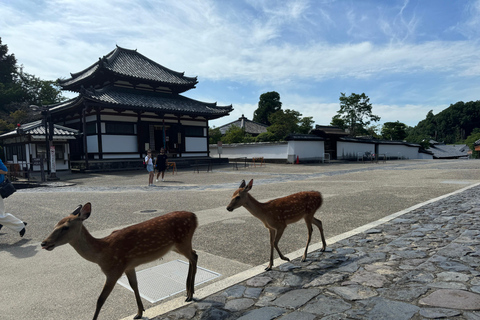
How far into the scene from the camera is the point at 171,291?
3.43m

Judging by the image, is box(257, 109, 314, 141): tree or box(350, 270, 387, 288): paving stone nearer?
box(350, 270, 387, 288): paving stone

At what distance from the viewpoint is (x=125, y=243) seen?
8.89 ft

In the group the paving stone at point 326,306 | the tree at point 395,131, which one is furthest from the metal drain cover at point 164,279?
the tree at point 395,131

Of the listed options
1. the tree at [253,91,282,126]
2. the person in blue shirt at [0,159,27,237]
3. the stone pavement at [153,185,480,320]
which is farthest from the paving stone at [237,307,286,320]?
the tree at [253,91,282,126]

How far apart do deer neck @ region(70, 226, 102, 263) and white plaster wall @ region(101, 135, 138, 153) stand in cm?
2187

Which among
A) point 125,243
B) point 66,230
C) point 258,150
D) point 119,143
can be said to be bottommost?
point 125,243

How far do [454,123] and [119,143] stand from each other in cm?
9542

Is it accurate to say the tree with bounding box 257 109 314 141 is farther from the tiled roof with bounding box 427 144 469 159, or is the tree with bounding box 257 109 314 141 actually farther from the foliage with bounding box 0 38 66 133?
the tiled roof with bounding box 427 144 469 159

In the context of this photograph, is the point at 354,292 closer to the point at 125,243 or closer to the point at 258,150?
the point at 125,243

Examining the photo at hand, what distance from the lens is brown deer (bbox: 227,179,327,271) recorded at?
379 cm

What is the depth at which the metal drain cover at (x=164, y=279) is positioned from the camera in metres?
3.39

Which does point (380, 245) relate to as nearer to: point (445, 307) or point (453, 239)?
point (453, 239)

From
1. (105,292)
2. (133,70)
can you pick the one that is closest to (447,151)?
(133,70)

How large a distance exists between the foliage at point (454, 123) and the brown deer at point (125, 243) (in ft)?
309
